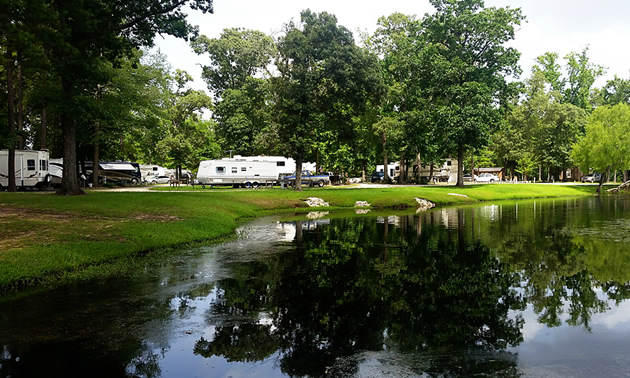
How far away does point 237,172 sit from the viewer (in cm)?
5312

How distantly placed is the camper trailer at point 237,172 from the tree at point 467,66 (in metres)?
21.4

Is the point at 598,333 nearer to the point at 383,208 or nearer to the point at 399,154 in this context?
the point at 383,208

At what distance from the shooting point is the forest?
25266mm

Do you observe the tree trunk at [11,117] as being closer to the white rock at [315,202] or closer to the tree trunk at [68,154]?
the tree trunk at [68,154]

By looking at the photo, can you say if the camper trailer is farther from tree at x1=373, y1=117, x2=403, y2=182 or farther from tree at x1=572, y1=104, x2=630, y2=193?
tree at x1=572, y1=104, x2=630, y2=193

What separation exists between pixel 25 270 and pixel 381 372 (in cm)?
1002

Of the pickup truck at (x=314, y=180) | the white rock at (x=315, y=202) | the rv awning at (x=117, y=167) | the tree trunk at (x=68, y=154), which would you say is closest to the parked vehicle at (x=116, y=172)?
the rv awning at (x=117, y=167)

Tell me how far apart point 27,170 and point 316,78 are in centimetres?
2726

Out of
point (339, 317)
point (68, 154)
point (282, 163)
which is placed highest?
point (282, 163)

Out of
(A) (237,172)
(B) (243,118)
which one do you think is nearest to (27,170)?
(A) (237,172)

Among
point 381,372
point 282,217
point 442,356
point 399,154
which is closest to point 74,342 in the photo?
point 381,372

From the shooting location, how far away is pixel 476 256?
1435 cm

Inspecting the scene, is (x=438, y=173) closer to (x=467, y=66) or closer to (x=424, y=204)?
(x=467, y=66)

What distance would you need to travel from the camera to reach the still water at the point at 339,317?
6.32m
